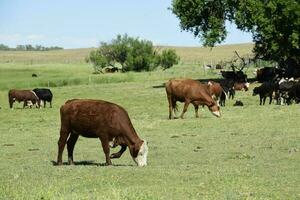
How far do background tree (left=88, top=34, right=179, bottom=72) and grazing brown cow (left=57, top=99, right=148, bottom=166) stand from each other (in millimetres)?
80314

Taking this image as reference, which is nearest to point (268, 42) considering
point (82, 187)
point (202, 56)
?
point (82, 187)

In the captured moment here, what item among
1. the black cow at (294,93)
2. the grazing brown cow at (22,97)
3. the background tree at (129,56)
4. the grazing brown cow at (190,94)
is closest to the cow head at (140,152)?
the grazing brown cow at (190,94)

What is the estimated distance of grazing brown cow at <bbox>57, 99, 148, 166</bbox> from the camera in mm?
15695

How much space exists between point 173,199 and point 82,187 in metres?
2.25

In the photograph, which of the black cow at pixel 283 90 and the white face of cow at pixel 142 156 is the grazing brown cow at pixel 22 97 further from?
the white face of cow at pixel 142 156

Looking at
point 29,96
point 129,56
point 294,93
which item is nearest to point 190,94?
point 294,93

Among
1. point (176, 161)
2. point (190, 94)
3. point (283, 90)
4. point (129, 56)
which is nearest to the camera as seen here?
point (176, 161)

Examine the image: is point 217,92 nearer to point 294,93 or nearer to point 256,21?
point 294,93

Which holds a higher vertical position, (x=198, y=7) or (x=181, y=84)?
(x=198, y=7)

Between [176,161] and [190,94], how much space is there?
1256cm

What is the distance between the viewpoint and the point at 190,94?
29.7 metres

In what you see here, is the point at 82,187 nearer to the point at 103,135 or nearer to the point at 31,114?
the point at 103,135

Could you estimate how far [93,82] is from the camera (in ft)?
240

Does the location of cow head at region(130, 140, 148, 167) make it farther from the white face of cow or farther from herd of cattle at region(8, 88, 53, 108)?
herd of cattle at region(8, 88, 53, 108)
